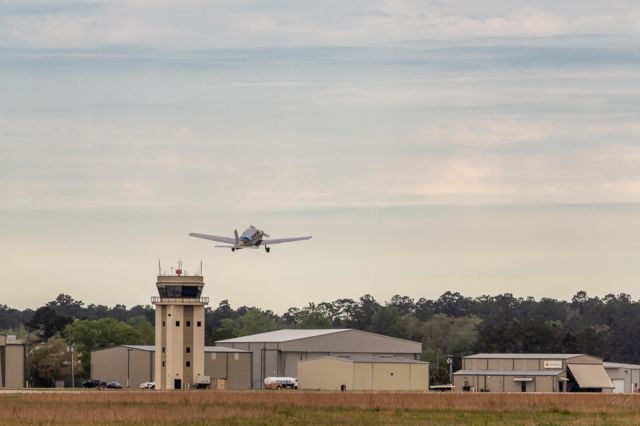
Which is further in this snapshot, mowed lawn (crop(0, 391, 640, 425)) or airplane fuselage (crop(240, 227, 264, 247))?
airplane fuselage (crop(240, 227, 264, 247))

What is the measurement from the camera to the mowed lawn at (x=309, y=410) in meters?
87.1

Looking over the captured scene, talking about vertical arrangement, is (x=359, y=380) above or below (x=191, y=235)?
below

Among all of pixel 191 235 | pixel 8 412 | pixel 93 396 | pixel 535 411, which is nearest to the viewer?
pixel 8 412

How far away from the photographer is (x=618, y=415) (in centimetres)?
9706

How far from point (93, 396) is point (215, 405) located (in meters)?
25.4

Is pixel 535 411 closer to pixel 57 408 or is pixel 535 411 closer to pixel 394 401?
pixel 394 401

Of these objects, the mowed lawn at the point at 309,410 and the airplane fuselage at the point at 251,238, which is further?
the airplane fuselage at the point at 251,238

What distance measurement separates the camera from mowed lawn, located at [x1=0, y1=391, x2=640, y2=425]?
87.1 metres

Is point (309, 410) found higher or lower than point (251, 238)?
lower

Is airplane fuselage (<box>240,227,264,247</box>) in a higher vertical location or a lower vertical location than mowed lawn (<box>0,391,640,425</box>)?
higher

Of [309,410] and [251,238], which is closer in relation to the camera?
[309,410]

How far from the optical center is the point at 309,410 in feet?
332

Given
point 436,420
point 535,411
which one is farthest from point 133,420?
point 535,411

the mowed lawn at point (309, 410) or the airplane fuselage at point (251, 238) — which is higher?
the airplane fuselage at point (251, 238)
